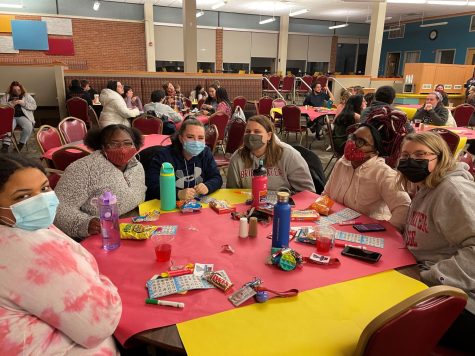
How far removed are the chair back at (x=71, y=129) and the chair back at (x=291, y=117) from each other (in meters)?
4.03

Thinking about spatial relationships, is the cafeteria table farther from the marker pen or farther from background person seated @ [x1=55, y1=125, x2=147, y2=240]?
background person seated @ [x1=55, y1=125, x2=147, y2=240]

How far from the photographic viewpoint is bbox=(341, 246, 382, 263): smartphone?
5.25 ft

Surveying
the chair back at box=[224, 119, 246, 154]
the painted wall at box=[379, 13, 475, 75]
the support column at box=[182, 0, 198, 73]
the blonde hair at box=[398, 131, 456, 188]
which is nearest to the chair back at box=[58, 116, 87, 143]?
the chair back at box=[224, 119, 246, 154]

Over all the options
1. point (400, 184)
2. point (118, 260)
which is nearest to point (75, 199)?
point (118, 260)

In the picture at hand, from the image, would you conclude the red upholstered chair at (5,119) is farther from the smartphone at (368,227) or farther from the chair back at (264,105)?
the smartphone at (368,227)

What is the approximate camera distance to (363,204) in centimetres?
228

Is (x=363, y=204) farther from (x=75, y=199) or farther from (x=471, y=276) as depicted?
(x=75, y=199)

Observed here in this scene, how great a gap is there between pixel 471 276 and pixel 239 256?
980mm

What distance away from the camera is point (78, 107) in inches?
294

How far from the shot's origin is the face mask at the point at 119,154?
2.17 metres

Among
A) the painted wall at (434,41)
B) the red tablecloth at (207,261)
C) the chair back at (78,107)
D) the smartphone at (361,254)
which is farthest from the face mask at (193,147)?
the painted wall at (434,41)

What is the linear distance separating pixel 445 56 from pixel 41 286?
1846 centimetres

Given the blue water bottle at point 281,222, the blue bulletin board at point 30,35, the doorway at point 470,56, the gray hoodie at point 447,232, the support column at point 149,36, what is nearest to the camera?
the gray hoodie at point 447,232

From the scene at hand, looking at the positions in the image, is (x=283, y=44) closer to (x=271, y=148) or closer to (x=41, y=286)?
(x=271, y=148)
